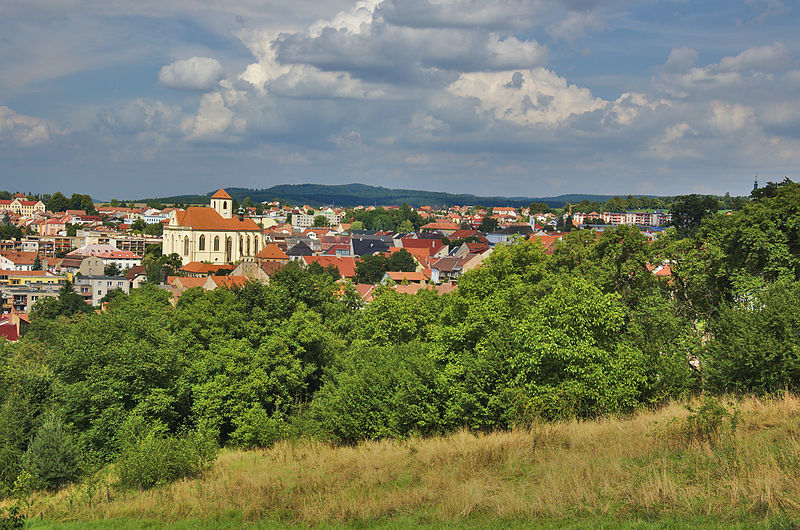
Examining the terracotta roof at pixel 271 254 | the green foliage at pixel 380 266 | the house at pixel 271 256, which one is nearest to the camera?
the green foliage at pixel 380 266

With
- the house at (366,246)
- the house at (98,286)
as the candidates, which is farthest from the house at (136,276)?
the house at (366,246)

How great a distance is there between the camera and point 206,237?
115 meters

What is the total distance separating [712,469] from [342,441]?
33.1 ft

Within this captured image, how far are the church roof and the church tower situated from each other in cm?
684

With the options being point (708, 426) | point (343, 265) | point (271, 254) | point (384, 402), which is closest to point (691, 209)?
point (343, 265)

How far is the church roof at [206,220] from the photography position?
114375 millimetres

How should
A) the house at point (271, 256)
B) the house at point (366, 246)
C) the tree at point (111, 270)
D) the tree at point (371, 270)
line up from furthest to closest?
the house at point (366, 246), the tree at point (111, 270), the house at point (271, 256), the tree at point (371, 270)

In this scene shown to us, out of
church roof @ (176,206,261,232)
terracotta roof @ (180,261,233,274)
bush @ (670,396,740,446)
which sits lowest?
terracotta roof @ (180,261,233,274)

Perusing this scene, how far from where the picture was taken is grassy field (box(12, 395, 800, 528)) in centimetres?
970

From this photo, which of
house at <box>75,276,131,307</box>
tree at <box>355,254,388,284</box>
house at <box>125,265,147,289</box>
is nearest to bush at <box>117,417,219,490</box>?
tree at <box>355,254,388,284</box>

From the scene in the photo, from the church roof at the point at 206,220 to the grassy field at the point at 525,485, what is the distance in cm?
10234

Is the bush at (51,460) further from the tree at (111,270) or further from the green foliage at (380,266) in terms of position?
the tree at (111,270)

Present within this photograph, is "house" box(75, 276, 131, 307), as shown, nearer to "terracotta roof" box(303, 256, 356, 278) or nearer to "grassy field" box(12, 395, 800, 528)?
"terracotta roof" box(303, 256, 356, 278)

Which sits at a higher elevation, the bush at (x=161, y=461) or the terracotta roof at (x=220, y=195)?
the terracotta roof at (x=220, y=195)
